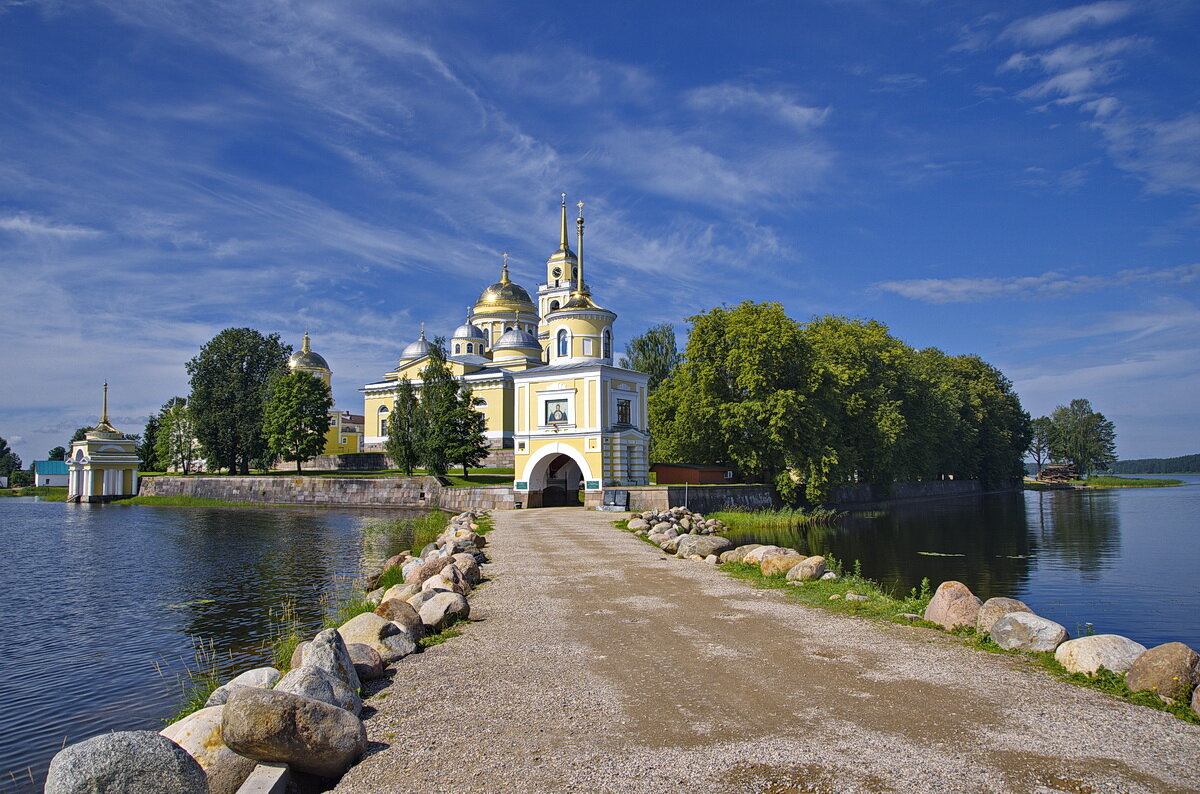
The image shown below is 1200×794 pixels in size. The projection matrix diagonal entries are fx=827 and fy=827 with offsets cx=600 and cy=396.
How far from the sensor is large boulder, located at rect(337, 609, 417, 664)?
376 inches

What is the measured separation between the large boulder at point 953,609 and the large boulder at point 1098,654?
163 cm

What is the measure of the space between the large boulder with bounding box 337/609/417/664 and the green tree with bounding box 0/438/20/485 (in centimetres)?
15385

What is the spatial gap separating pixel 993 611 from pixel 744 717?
186 inches

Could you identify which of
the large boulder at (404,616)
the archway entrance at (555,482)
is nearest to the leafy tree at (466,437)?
the archway entrance at (555,482)

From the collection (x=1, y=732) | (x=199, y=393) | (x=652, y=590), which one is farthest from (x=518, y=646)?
(x=199, y=393)

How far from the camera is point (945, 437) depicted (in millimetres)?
61000

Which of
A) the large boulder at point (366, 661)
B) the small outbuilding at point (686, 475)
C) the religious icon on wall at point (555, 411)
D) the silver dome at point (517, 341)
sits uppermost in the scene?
the silver dome at point (517, 341)

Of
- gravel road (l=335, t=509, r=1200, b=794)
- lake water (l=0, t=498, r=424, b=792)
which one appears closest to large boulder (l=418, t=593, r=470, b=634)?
gravel road (l=335, t=509, r=1200, b=794)

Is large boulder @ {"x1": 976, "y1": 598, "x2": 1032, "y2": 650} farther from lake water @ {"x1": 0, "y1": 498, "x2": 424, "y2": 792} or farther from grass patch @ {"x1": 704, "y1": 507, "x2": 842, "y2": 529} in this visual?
grass patch @ {"x1": 704, "y1": 507, "x2": 842, "y2": 529}

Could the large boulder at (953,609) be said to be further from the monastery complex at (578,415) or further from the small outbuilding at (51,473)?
the small outbuilding at (51,473)

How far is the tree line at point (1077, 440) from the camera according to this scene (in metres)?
103

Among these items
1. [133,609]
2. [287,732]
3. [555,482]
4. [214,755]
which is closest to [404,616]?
[214,755]

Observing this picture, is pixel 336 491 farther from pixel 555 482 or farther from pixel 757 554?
pixel 757 554

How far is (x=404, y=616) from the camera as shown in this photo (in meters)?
10.3
